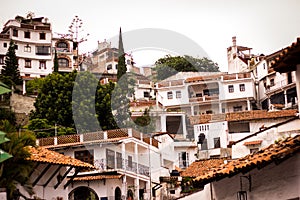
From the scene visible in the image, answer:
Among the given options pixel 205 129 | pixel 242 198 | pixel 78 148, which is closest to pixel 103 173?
pixel 78 148

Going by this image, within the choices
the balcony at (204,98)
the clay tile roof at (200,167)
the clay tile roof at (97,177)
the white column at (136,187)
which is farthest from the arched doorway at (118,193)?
the balcony at (204,98)

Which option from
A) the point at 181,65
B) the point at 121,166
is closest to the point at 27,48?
the point at 181,65

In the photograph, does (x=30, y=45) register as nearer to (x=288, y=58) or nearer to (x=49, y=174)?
(x=49, y=174)

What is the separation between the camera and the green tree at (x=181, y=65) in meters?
94.9

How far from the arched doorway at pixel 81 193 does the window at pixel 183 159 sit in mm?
16874

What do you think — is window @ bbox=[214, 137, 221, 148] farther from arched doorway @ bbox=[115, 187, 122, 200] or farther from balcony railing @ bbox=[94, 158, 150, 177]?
arched doorway @ bbox=[115, 187, 122, 200]

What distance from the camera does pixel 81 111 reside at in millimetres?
57750

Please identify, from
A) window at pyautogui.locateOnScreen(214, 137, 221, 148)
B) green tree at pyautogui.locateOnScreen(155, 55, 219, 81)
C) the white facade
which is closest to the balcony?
green tree at pyautogui.locateOnScreen(155, 55, 219, 81)

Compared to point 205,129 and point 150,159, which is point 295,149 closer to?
point 150,159

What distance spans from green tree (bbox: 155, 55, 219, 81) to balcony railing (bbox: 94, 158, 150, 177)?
4557cm

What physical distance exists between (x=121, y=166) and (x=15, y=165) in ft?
97.5

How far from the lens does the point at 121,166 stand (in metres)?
46.0

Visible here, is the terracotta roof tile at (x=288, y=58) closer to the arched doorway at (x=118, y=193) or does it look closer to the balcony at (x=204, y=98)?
the arched doorway at (x=118, y=193)

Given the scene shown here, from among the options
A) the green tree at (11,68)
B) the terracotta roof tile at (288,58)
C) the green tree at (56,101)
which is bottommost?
the terracotta roof tile at (288,58)
